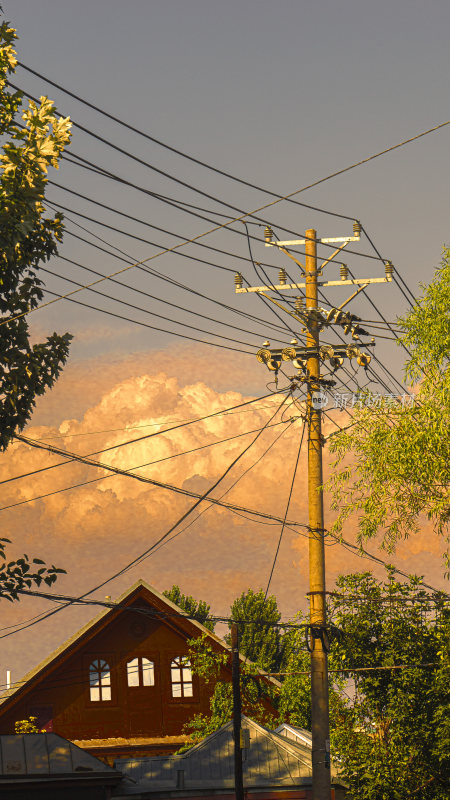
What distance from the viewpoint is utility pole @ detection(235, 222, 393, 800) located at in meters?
22.6

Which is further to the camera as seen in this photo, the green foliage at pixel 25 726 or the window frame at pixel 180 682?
the window frame at pixel 180 682

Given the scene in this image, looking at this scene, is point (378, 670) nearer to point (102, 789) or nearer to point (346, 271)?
point (102, 789)

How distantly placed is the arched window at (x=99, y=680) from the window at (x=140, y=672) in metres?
0.92

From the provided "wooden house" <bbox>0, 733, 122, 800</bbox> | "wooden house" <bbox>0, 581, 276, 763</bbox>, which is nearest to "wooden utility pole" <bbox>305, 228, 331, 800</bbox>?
"wooden house" <bbox>0, 733, 122, 800</bbox>

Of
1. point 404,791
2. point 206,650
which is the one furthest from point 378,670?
point 206,650

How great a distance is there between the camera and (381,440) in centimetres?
2378

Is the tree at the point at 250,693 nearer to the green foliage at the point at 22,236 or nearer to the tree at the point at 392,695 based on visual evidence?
the tree at the point at 392,695

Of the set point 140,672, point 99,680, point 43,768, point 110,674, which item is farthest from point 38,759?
point 140,672

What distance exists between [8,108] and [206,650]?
27465 millimetres

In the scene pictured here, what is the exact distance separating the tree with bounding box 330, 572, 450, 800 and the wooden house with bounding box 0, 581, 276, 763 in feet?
47.0

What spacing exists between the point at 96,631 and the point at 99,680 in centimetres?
215

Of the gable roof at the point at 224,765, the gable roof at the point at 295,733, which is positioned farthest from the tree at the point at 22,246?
the gable roof at the point at 295,733

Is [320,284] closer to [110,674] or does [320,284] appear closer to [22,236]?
[22,236]

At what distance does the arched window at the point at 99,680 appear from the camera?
42781mm
